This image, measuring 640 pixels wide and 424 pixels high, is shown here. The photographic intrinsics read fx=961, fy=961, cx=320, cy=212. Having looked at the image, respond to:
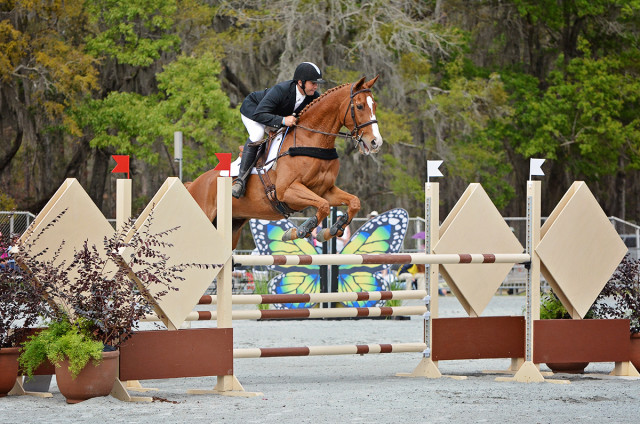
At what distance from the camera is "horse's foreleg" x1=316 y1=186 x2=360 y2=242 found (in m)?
7.71

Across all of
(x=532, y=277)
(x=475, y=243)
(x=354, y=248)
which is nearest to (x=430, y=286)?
(x=475, y=243)

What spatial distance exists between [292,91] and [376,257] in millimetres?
1922

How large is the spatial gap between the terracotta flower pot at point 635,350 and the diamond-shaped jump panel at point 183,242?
361 centimetres

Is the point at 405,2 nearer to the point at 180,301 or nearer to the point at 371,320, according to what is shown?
the point at 371,320

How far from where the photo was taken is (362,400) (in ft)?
20.7

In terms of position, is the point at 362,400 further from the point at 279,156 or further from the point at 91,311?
the point at 279,156

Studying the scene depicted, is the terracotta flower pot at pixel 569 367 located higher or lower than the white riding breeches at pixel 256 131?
lower

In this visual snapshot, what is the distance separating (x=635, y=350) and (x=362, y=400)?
2.93m

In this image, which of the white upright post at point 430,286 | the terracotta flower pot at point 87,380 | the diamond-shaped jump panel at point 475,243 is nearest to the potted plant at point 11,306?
the terracotta flower pot at point 87,380

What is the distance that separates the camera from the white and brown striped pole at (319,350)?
6926mm

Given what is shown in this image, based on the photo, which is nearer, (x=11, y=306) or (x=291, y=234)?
(x=11, y=306)

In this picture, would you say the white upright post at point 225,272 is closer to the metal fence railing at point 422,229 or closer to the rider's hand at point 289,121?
the rider's hand at point 289,121

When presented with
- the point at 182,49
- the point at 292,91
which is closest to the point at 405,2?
the point at 182,49

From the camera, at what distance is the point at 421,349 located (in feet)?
25.0
